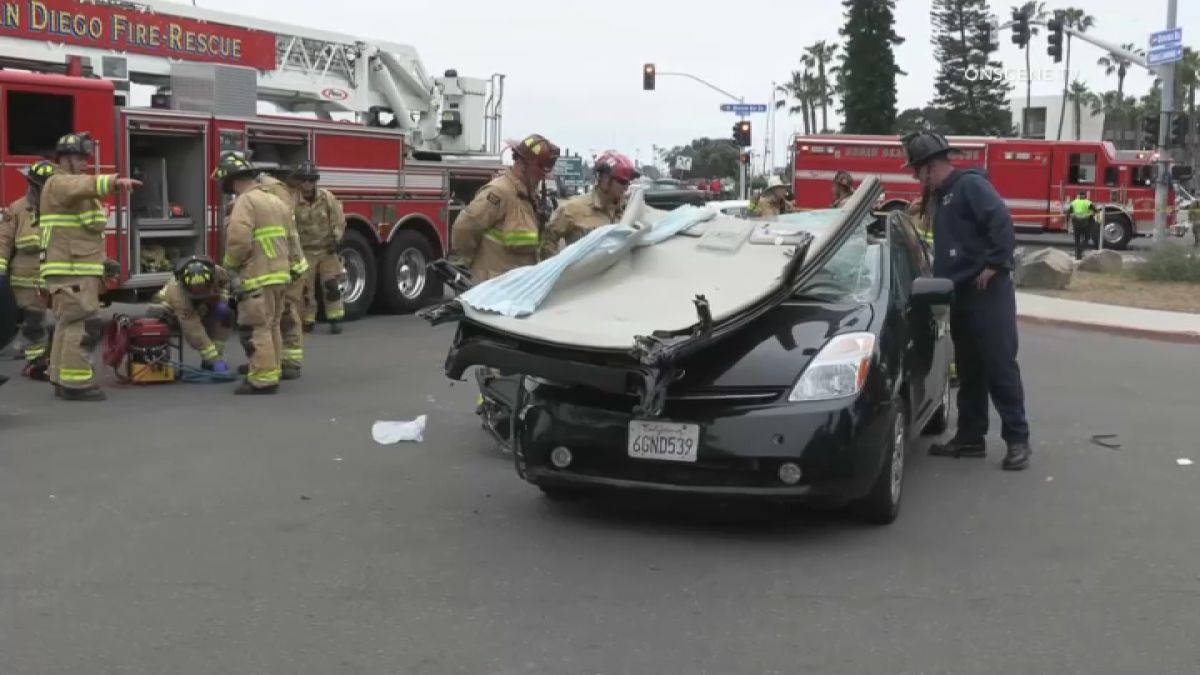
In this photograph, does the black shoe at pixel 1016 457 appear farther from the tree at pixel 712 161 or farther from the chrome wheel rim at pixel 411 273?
the tree at pixel 712 161

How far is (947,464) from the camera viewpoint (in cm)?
721

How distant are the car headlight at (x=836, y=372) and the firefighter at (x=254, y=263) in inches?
204

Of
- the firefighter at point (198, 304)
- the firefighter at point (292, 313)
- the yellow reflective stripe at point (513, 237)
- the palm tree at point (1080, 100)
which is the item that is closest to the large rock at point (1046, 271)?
the firefighter at point (292, 313)

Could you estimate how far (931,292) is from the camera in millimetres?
6250

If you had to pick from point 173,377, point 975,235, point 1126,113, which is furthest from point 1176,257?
point 1126,113

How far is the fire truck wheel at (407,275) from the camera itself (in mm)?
14703

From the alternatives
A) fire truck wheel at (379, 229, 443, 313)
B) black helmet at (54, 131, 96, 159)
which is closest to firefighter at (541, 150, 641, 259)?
black helmet at (54, 131, 96, 159)

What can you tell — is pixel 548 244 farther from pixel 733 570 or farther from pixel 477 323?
pixel 733 570

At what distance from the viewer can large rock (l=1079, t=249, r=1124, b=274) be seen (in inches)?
842

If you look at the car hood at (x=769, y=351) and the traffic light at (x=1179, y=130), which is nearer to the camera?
the car hood at (x=769, y=351)

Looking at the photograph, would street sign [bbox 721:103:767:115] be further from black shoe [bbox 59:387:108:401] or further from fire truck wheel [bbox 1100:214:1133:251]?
black shoe [bbox 59:387:108:401]

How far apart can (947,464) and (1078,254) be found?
20730mm

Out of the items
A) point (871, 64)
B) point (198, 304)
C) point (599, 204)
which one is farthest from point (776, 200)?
point (871, 64)

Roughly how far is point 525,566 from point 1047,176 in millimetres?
29767
